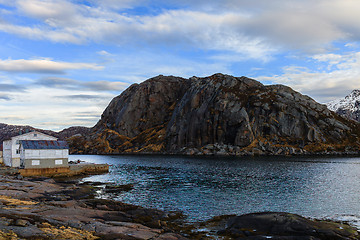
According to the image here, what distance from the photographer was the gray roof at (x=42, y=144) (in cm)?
7000

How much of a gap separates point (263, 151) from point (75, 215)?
15900 centimetres

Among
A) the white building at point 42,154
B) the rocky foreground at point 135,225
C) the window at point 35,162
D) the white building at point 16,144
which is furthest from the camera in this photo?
the white building at point 16,144

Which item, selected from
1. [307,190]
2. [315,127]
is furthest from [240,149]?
[307,190]

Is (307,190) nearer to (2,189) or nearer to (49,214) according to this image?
(49,214)

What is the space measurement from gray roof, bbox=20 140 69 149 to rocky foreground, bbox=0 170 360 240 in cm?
3769

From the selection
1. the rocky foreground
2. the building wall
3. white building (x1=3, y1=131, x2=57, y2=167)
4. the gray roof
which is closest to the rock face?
the rocky foreground

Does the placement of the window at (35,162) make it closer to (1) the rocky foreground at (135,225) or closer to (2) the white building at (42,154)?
(2) the white building at (42,154)

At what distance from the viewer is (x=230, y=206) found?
41.7 m

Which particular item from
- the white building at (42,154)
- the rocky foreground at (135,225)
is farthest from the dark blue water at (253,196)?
the white building at (42,154)

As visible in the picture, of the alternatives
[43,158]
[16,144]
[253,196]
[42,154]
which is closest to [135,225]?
[253,196]

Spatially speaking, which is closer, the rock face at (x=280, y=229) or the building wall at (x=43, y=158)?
the rock face at (x=280, y=229)

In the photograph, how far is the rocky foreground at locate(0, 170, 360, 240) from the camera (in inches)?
810

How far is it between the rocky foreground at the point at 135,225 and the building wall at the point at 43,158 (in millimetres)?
37153

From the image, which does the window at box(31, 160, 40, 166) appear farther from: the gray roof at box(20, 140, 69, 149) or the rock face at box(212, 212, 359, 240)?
the rock face at box(212, 212, 359, 240)
